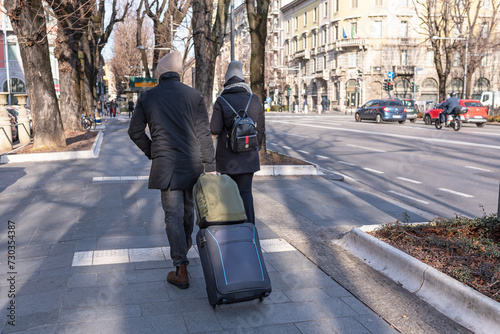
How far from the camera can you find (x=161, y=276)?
13.8 feet

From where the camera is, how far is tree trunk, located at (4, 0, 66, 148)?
12438 millimetres

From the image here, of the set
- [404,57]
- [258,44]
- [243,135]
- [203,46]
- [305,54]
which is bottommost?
[243,135]

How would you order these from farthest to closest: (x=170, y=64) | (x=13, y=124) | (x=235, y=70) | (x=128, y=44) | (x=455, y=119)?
(x=128, y=44), (x=455, y=119), (x=13, y=124), (x=235, y=70), (x=170, y=64)

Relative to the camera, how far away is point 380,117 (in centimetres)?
3136

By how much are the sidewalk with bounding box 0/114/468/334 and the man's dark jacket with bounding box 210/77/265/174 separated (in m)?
0.95

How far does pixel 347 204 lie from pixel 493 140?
43.6 feet

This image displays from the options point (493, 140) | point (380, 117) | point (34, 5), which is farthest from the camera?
point (380, 117)

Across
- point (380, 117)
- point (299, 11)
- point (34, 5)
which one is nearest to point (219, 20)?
point (34, 5)

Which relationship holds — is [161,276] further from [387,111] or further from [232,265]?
[387,111]

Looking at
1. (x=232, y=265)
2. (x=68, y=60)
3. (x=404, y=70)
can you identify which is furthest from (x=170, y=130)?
(x=404, y=70)

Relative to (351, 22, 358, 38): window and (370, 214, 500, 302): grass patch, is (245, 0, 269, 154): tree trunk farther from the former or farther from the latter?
(351, 22, 358, 38): window

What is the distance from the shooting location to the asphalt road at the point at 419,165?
8.57 metres

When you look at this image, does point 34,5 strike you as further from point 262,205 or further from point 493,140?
point 493,140

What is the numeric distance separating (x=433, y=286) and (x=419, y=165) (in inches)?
367
